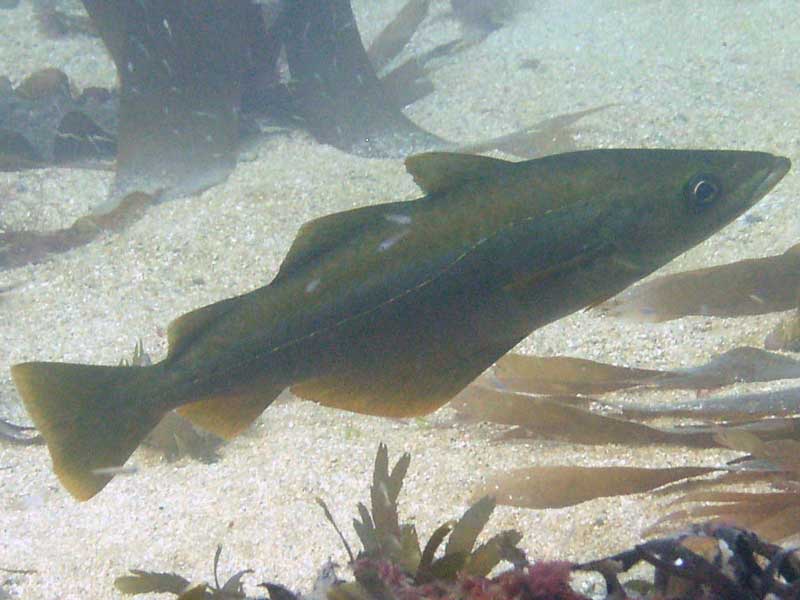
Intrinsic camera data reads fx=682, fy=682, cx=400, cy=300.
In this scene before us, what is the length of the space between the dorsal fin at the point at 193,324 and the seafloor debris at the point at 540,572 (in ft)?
2.27

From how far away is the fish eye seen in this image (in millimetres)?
2025

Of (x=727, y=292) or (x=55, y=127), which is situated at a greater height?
(x=55, y=127)

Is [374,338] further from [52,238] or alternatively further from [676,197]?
[52,238]

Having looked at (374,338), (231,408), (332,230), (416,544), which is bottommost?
(416,544)

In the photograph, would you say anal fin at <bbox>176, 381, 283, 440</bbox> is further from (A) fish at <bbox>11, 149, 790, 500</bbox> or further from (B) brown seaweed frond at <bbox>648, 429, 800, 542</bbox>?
(B) brown seaweed frond at <bbox>648, 429, 800, 542</bbox>

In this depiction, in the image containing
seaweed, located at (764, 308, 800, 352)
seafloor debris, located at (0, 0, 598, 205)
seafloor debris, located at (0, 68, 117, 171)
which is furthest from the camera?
seafloor debris, located at (0, 68, 117, 171)

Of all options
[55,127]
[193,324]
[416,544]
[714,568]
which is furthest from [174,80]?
[714,568]

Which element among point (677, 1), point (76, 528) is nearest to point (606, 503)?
point (76, 528)

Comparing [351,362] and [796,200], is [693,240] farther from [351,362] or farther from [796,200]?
[796,200]

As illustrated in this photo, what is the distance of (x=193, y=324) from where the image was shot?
6.74 ft

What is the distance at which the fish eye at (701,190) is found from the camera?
6.64 feet

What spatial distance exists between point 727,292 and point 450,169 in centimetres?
305

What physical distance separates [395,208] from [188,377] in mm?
785

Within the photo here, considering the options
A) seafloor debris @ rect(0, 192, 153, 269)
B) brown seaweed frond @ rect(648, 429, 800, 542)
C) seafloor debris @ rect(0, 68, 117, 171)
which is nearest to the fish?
brown seaweed frond @ rect(648, 429, 800, 542)
